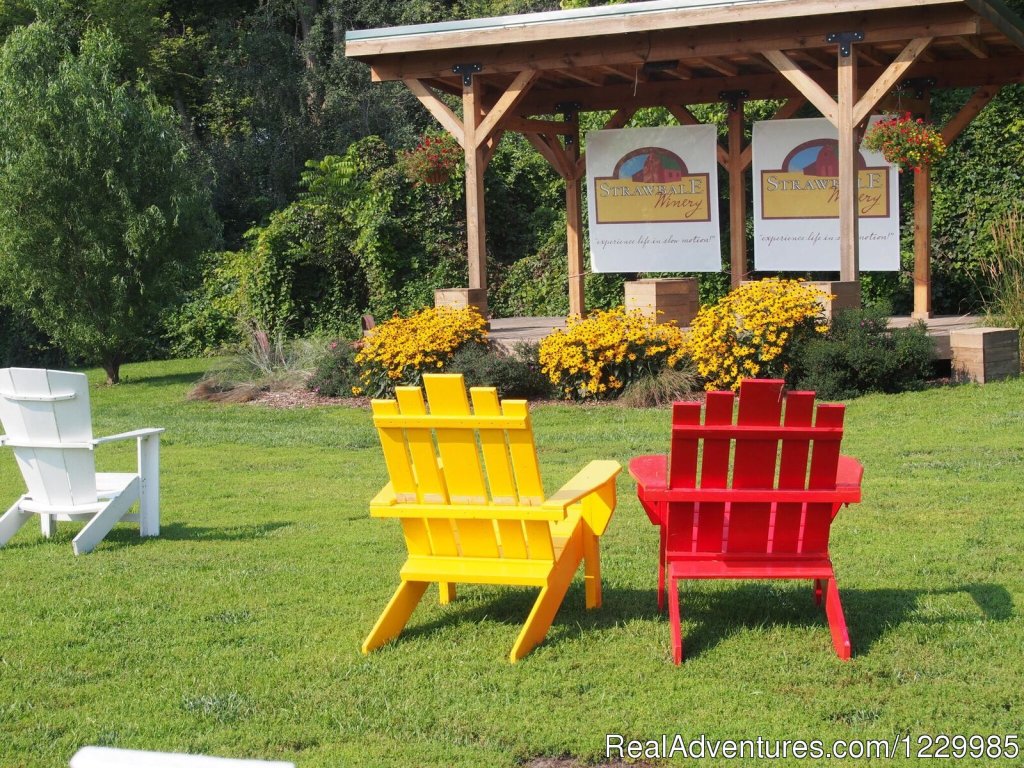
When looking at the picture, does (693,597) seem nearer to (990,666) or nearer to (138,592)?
(990,666)

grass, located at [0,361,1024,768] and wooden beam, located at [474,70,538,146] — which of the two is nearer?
grass, located at [0,361,1024,768]

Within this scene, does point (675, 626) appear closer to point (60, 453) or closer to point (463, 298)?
point (60, 453)

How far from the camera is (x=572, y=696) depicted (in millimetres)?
3943

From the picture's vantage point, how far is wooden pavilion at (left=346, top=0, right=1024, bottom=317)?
38.5 feet

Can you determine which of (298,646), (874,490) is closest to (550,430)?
(874,490)

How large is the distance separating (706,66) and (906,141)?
3.29 metres

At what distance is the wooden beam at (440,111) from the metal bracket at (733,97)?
12.5 ft

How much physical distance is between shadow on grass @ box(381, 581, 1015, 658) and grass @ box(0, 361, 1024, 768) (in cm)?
1

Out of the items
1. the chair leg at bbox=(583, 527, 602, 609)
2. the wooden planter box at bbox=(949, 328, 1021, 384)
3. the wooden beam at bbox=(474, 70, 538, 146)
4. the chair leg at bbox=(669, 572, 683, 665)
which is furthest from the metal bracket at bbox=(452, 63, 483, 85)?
the chair leg at bbox=(669, 572, 683, 665)

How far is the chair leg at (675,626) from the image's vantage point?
166 inches

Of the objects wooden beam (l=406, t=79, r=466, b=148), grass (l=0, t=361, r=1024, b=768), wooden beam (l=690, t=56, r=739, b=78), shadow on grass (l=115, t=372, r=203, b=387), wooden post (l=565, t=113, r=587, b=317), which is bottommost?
grass (l=0, t=361, r=1024, b=768)

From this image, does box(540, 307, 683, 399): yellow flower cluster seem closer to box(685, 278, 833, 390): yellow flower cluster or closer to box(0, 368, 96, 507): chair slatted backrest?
box(685, 278, 833, 390): yellow flower cluster

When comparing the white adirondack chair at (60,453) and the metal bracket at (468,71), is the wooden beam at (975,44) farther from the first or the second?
the white adirondack chair at (60,453)

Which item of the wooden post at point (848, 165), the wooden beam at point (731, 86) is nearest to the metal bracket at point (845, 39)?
the wooden post at point (848, 165)
